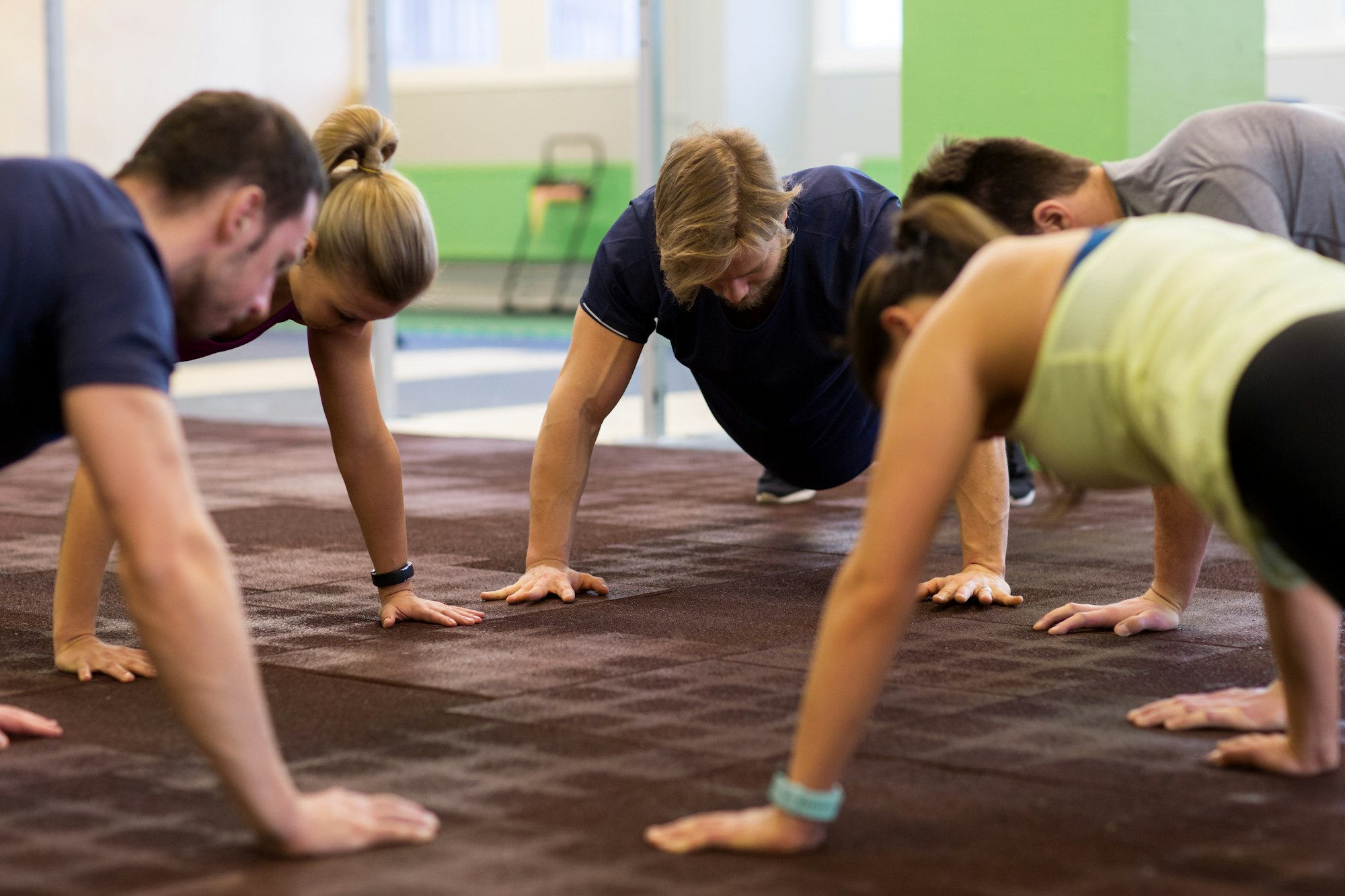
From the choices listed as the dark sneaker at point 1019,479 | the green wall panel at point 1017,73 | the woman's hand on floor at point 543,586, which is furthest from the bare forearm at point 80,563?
the green wall panel at point 1017,73

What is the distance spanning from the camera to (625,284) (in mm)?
2570

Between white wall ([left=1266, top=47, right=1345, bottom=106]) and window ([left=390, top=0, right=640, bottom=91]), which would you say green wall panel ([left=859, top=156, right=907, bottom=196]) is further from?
window ([left=390, top=0, right=640, bottom=91])

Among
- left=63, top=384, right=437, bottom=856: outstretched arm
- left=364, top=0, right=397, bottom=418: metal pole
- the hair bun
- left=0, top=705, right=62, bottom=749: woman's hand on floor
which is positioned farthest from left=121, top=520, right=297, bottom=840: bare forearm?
left=364, top=0, right=397, bottom=418: metal pole

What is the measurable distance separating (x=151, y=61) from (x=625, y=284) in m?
7.40

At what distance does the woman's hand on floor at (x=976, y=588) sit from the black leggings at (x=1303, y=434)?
125 centimetres

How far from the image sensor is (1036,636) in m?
2.25

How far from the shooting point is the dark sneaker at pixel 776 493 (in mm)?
3701

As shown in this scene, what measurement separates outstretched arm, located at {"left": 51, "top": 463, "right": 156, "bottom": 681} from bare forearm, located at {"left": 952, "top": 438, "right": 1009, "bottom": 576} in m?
1.27

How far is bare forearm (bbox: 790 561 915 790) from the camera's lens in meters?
1.25

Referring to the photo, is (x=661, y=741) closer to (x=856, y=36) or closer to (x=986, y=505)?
(x=986, y=505)

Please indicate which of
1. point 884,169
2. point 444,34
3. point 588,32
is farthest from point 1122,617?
point 444,34

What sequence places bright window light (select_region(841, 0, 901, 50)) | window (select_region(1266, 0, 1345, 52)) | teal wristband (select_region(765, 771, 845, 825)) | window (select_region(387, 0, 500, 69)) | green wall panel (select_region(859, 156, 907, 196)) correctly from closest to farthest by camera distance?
teal wristband (select_region(765, 771, 845, 825)) < green wall panel (select_region(859, 156, 907, 196)) < bright window light (select_region(841, 0, 901, 50)) < window (select_region(1266, 0, 1345, 52)) < window (select_region(387, 0, 500, 69))

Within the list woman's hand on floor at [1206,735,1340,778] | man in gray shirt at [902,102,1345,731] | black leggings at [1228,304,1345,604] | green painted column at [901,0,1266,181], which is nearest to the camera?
black leggings at [1228,304,1345,604]

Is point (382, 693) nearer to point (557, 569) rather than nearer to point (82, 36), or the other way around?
point (557, 569)
